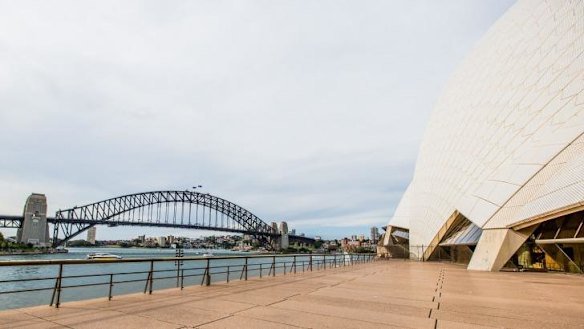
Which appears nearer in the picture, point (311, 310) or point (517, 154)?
point (311, 310)

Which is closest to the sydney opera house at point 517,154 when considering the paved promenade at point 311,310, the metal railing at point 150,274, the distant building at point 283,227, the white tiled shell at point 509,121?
the white tiled shell at point 509,121

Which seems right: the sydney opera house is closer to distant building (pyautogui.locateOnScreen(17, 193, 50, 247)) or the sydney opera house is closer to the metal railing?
the metal railing

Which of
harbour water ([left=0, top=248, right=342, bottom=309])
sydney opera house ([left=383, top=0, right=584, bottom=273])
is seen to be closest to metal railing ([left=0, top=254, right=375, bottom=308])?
harbour water ([left=0, top=248, right=342, bottom=309])

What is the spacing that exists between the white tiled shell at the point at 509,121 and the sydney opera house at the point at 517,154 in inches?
2.5

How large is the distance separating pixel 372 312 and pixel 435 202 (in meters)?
25.2

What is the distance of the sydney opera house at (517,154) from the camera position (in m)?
15.8

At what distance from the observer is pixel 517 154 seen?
63.1ft

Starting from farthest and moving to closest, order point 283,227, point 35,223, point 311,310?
point 283,227
point 35,223
point 311,310

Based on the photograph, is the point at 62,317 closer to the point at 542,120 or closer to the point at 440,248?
the point at 542,120

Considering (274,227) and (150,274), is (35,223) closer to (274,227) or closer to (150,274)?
(274,227)

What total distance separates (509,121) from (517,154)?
332cm

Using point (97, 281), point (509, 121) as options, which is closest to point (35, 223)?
point (97, 281)

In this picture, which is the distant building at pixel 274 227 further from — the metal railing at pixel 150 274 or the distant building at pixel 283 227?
the metal railing at pixel 150 274

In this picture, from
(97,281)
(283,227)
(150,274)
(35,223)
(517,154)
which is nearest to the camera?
(150,274)
